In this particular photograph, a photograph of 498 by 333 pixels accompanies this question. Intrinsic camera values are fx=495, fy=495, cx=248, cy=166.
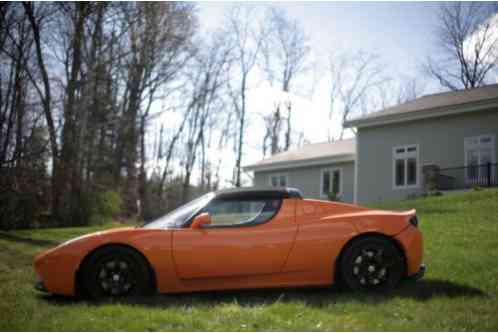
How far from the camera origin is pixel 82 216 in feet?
66.2

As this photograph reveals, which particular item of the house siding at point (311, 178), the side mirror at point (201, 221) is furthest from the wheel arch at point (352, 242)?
the house siding at point (311, 178)

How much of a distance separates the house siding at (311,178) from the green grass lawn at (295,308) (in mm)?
16322

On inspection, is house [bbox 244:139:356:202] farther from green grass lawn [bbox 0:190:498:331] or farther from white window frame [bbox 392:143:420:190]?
green grass lawn [bbox 0:190:498:331]

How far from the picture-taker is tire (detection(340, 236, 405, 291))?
5867 mm

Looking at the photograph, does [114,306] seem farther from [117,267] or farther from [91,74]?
[91,74]

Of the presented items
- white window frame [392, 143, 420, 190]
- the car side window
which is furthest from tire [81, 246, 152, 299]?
white window frame [392, 143, 420, 190]

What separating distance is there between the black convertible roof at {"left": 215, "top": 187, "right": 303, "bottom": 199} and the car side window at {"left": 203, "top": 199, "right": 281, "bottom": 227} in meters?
0.05

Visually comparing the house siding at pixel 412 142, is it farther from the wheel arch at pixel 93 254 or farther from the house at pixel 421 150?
the wheel arch at pixel 93 254

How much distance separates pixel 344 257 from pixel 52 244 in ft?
29.4

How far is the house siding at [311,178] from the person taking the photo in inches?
949

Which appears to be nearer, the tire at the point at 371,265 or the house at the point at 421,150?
the tire at the point at 371,265

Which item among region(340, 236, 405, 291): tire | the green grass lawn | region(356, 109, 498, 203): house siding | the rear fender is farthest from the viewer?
region(356, 109, 498, 203): house siding

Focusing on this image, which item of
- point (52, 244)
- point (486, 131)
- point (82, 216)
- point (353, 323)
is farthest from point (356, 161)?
point (353, 323)

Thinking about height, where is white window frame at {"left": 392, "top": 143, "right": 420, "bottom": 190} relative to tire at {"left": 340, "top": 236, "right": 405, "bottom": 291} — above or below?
above
